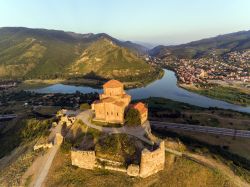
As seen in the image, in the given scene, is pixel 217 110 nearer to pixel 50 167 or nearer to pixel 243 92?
pixel 243 92

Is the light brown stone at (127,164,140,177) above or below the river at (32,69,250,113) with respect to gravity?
above

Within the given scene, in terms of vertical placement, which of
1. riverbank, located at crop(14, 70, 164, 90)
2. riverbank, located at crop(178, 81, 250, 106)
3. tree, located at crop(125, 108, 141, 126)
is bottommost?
riverbank, located at crop(14, 70, 164, 90)

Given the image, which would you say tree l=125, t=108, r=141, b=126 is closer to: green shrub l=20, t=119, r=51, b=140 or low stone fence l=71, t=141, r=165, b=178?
low stone fence l=71, t=141, r=165, b=178

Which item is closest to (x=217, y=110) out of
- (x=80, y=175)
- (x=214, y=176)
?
(x=214, y=176)

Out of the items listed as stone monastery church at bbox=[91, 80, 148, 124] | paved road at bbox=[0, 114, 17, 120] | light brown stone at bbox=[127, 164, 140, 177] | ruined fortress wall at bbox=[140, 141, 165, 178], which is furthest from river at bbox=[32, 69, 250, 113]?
light brown stone at bbox=[127, 164, 140, 177]

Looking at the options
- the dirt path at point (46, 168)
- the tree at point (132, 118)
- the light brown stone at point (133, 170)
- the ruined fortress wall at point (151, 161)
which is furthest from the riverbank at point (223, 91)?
the dirt path at point (46, 168)

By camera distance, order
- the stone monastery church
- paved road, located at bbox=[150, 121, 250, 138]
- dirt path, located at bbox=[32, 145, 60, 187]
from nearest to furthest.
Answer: dirt path, located at bbox=[32, 145, 60, 187], the stone monastery church, paved road, located at bbox=[150, 121, 250, 138]
